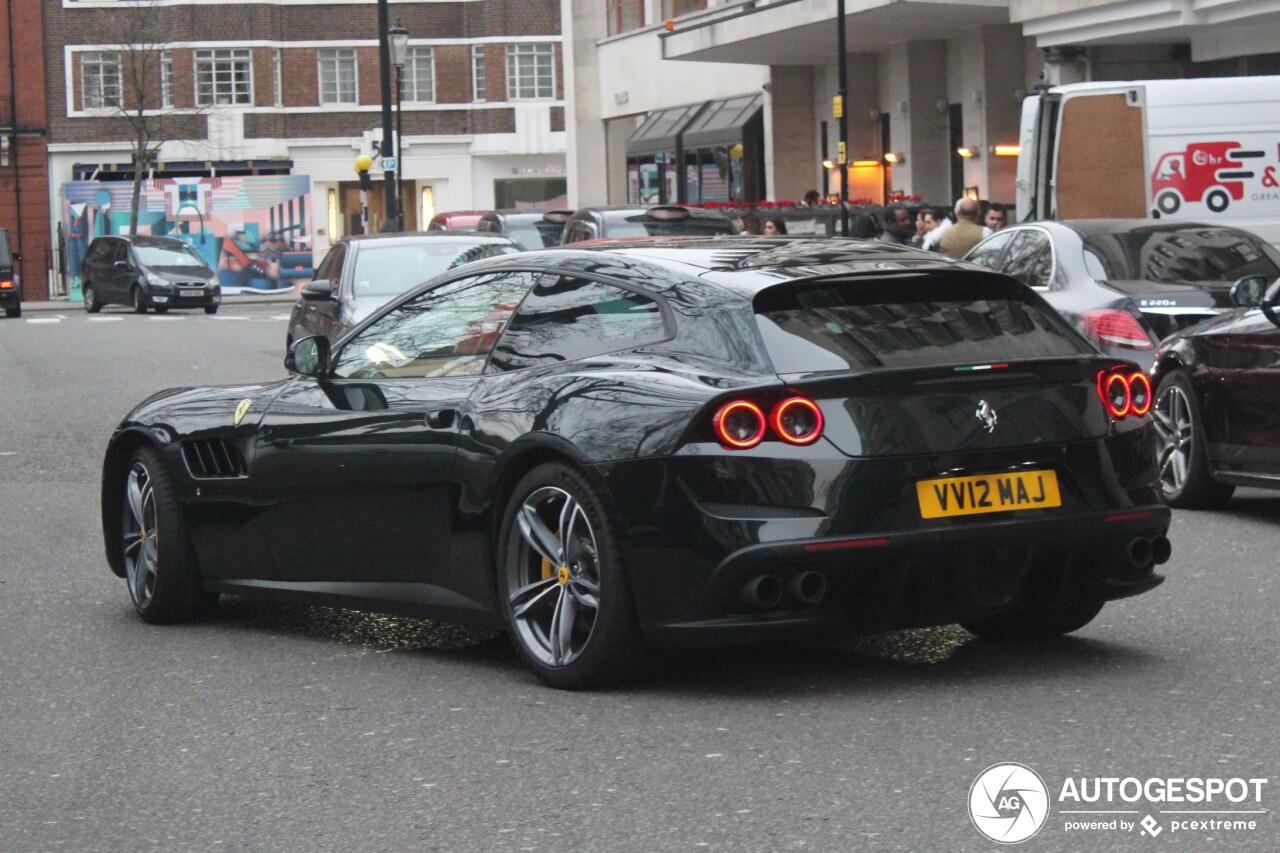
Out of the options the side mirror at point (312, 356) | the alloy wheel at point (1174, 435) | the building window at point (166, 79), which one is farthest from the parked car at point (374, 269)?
the building window at point (166, 79)

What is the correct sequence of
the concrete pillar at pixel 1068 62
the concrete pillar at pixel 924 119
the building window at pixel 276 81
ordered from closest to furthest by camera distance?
1. the concrete pillar at pixel 1068 62
2. the concrete pillar at pixel 924 119
3. the building window at pixel 276 81

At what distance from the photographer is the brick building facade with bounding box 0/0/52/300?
205 feet

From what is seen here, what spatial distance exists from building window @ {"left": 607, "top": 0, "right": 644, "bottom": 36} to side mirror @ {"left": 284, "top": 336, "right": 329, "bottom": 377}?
42.4m

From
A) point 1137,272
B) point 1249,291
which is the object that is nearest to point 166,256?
point 1137,272

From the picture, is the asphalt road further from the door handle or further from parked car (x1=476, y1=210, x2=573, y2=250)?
parked car (x1=476, y1=210, x2=573, y2=250)

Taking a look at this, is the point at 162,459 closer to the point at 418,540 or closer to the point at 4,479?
the point at 418,540

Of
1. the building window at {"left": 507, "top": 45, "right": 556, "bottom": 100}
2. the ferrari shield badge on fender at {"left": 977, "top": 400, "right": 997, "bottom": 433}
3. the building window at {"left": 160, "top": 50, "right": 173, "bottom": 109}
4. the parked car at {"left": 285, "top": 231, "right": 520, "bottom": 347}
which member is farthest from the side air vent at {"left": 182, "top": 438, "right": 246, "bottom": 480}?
the building window at {"left": 507, "top": 45, "right": 556, "bottom": 100}

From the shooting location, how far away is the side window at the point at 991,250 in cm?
1424

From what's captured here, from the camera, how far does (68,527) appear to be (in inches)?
430

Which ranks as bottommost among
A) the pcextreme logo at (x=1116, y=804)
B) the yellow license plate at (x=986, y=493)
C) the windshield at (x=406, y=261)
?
the pcextreme logo at (x=1116, y=804)

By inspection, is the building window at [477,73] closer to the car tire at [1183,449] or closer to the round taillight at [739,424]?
the car tire at [1183,449]

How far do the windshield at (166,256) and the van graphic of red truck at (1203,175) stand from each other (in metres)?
29.0

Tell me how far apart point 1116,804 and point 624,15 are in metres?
46.9

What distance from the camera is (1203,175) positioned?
783 inches
